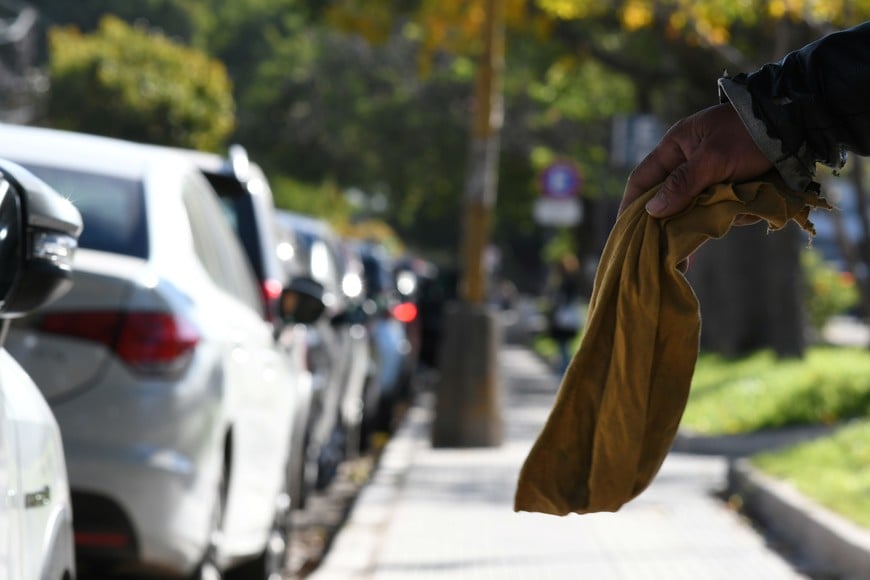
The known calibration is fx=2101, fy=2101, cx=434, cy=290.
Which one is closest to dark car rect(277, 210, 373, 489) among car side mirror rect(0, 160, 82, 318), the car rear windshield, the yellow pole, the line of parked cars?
the yellow pole

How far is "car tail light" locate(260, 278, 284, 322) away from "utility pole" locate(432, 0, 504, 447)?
268 inches

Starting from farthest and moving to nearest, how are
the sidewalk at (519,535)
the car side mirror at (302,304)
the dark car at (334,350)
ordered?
the dark car at (334,350) < the sidewalk at (519,535) < the car side mirror at (302,304)

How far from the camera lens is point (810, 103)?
347 cm

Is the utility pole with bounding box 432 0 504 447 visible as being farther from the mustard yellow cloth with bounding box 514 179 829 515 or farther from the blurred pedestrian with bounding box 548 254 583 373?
the mustard yellow cloth with bounding box 514 179 829 515

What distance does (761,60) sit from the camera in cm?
2162

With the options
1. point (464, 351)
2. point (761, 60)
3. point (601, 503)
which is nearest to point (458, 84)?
point (761, 60)

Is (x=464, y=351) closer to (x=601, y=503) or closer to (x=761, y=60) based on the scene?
(x=761, y=60)

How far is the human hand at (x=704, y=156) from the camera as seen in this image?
348 centimetres

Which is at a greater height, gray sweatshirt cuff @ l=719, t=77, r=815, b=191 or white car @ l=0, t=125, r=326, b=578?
gray sweatshirt cuff @ l=719, t=77, r=815, b=191

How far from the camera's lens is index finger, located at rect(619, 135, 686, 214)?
355 centimetres

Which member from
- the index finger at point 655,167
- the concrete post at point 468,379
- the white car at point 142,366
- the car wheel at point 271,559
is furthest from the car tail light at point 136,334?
the concrete post at point 468,379

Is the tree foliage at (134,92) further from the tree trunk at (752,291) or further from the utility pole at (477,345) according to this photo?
the utility pole at (477,345)

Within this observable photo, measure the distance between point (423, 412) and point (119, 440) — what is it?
50.2 ft

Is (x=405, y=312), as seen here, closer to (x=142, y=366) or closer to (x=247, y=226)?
(x=247, y=226)
